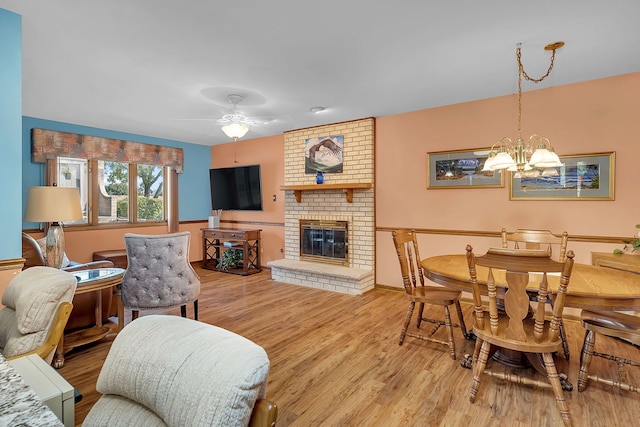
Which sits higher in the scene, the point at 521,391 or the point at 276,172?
the point at 276,172

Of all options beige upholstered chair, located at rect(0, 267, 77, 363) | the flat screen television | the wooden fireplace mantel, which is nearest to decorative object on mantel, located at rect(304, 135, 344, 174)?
the wooden fireplace mantel

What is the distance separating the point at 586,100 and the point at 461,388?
3106mm

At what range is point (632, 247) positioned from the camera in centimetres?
301

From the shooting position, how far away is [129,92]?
355cm

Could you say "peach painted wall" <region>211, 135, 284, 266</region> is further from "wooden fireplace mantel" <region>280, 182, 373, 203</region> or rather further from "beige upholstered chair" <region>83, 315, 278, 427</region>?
"beige upholstered chair" <region>83, 315, 278, 427</region>

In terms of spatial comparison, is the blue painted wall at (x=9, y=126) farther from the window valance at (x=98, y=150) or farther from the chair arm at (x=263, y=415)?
the window valance at (x=98, y=150)

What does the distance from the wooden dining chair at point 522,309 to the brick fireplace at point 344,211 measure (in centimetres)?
232

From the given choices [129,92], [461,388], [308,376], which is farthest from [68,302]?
[129,92]

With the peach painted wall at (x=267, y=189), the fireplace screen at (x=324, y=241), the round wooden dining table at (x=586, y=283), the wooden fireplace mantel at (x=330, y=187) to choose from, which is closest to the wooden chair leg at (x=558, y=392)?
the round wooden dining table at (x=586, y=283)

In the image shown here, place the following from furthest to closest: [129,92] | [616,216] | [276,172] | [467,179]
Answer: [276,172] < [467,179] < [129,92] < [616,216]

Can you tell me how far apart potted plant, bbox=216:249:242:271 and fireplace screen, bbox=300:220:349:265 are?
4.50ft

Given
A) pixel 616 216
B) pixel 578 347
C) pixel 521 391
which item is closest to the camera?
pixel 521 391

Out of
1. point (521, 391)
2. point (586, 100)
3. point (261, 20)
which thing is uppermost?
point (261, 20)

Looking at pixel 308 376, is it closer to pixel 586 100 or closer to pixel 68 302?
pixel 68 302
